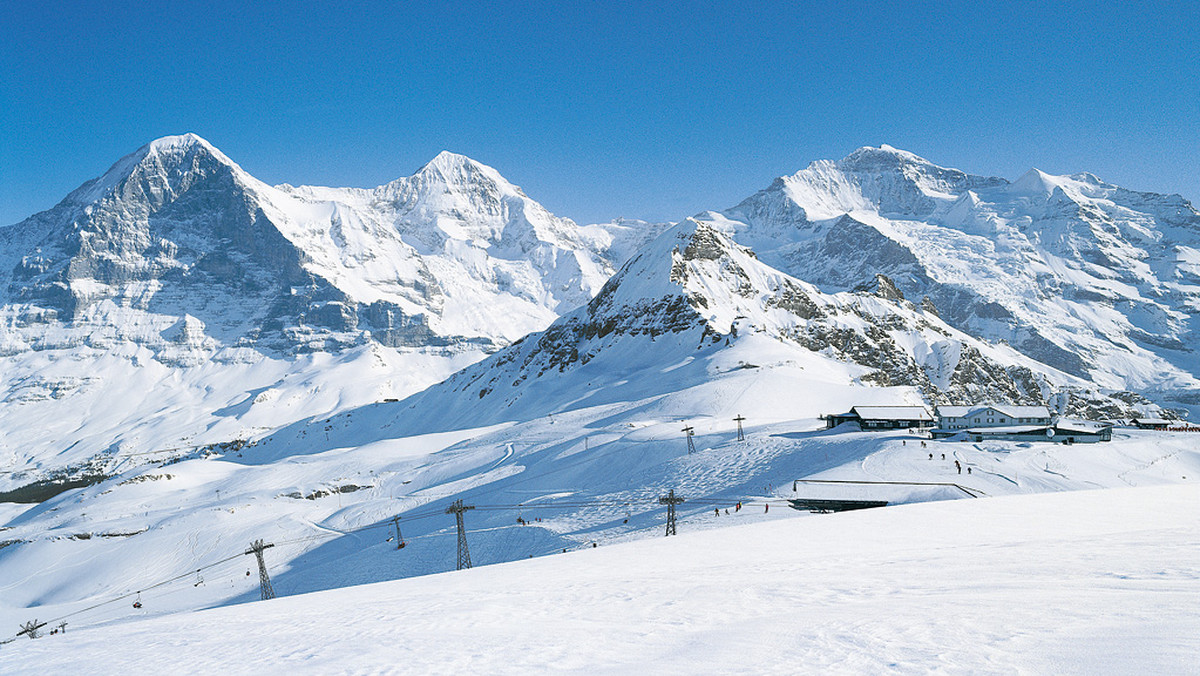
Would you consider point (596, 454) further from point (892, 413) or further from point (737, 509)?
point (892, 413)

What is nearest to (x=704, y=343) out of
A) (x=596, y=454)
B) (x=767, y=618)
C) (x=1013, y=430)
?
(x=596, y=454)

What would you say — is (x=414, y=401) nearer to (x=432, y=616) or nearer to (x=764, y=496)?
(x=764, y=496)

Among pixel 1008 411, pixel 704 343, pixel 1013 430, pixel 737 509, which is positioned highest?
pixel 704 343

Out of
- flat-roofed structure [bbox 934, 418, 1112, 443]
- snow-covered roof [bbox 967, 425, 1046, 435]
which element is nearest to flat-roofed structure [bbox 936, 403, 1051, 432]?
snow-covered roof [bbox 967, 425, 1046, 435]

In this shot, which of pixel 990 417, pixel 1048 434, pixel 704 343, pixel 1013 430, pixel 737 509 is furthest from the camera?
pixel 704 343

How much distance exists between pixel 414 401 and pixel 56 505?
74361 millimetres

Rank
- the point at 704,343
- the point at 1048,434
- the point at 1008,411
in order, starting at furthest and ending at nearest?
1. the point at 704,343
2. the point at 1008,411
3. the point at 1048,434

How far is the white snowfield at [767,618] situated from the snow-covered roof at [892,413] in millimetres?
50451

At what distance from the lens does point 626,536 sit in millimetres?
39750

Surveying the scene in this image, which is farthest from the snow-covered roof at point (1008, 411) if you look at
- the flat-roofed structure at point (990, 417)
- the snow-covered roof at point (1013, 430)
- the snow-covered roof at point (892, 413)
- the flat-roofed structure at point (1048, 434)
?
the flat-roofed structure at point (1048, 434)

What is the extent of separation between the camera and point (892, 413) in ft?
225

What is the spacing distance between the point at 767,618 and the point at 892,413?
6584cm

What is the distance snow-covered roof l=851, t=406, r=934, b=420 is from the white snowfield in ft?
166

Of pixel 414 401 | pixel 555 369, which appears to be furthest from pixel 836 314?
pixel 414 401
